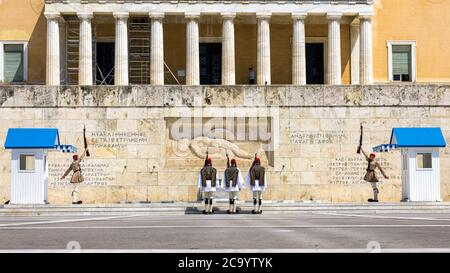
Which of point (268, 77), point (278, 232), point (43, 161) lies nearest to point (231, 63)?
point (268, 77)

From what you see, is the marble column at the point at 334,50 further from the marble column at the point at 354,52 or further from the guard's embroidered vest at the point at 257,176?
the guard's embroidered vest at the point at 257,176

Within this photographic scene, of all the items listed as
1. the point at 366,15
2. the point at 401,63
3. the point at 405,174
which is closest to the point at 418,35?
the point at 401,63

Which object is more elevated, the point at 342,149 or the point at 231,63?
the point at 231,63

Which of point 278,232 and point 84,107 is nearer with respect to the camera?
point 278,232

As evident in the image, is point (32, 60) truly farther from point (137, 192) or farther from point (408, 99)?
point (408, 99)

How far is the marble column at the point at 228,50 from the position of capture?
56219 mm

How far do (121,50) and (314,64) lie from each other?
1569 cm

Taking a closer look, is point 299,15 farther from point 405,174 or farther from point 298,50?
point 405,174

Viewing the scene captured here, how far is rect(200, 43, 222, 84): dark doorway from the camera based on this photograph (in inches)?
2443

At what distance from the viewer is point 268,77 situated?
187ft

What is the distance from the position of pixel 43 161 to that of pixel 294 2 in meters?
30.0

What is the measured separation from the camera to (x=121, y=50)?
56062 mm

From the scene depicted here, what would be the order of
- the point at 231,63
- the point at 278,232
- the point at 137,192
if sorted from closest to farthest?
the point at 278,232, the point at 137,192, the point at 231,63

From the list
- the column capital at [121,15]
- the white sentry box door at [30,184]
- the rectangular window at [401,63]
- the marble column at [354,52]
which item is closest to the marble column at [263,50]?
the marble column at [354,52]
